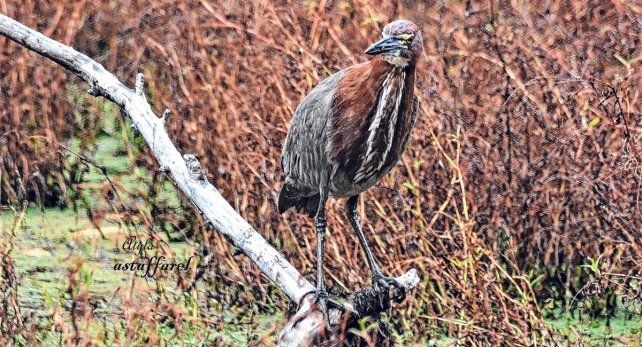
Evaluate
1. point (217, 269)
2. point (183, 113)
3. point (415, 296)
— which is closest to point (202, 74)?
point (183, 113)

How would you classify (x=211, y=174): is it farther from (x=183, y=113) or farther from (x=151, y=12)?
(x=151, y=12)

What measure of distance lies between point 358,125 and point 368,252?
0.62m

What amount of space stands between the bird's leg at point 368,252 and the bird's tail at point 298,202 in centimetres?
14

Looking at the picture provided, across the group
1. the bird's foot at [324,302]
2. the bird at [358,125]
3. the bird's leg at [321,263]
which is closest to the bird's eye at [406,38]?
the bird at [358,125]

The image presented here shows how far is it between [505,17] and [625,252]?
4.86 feet

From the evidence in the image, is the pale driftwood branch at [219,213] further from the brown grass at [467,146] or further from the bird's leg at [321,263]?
the brown grass at [467,146]

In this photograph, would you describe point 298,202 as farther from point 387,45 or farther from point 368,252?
point 387,45

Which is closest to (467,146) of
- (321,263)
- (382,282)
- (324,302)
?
(382,282)

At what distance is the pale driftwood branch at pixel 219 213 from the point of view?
402cm

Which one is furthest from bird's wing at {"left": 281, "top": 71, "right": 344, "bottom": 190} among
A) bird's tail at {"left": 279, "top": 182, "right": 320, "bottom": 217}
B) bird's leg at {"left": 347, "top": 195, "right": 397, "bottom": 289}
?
bird's leg at {"left": 347, "top": 195, "right": 397, "bottom": 289}

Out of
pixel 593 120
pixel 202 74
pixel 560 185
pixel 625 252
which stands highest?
pixel 202 74

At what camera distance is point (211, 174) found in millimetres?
5691

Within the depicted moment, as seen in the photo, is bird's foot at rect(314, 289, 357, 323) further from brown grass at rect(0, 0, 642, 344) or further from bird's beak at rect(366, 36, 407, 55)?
bird's beak at rect(366, 36, 407, 55)

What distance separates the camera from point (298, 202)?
4.94m
